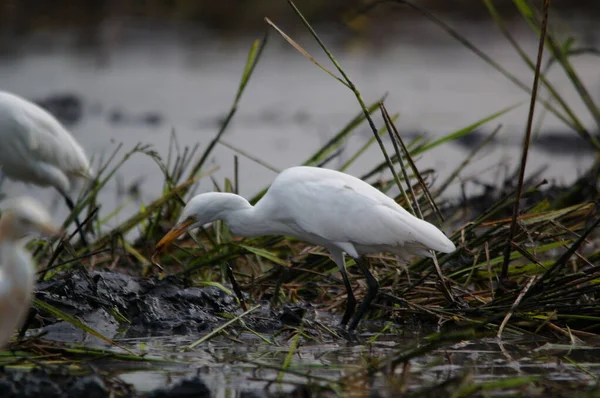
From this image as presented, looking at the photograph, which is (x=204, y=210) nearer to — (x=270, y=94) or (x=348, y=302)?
(x=348, y=302)

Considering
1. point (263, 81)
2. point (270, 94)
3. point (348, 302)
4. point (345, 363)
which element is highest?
point (263, 81)

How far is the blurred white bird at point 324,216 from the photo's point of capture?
15.4 ft

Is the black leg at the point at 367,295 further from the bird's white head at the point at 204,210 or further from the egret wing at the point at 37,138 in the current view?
the egret wing at the point at 37,138

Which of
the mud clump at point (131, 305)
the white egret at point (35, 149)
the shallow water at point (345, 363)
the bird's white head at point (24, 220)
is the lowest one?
the shallow water at point (345, 363)

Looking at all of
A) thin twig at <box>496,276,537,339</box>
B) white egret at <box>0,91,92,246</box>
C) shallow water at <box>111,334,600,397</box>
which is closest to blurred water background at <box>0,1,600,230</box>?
white egret at <box>0,91,92,246</box>

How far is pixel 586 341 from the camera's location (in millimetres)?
4586

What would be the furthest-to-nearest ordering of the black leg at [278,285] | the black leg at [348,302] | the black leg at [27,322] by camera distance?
the black leg at [278,285] < the black leg at [348,302] < the black leg at [27,322]

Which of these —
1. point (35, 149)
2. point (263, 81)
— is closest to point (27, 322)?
point (35, 149)

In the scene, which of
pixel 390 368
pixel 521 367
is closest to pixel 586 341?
pixel 521 367

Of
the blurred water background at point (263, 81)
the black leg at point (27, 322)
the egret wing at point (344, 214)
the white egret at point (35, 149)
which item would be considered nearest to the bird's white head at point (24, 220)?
the black leg at point (27, 322)

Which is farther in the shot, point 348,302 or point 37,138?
point 37,138

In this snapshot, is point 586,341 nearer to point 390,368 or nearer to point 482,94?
point 390,368

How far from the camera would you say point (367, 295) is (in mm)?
4957

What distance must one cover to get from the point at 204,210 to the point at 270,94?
32.5 feet
